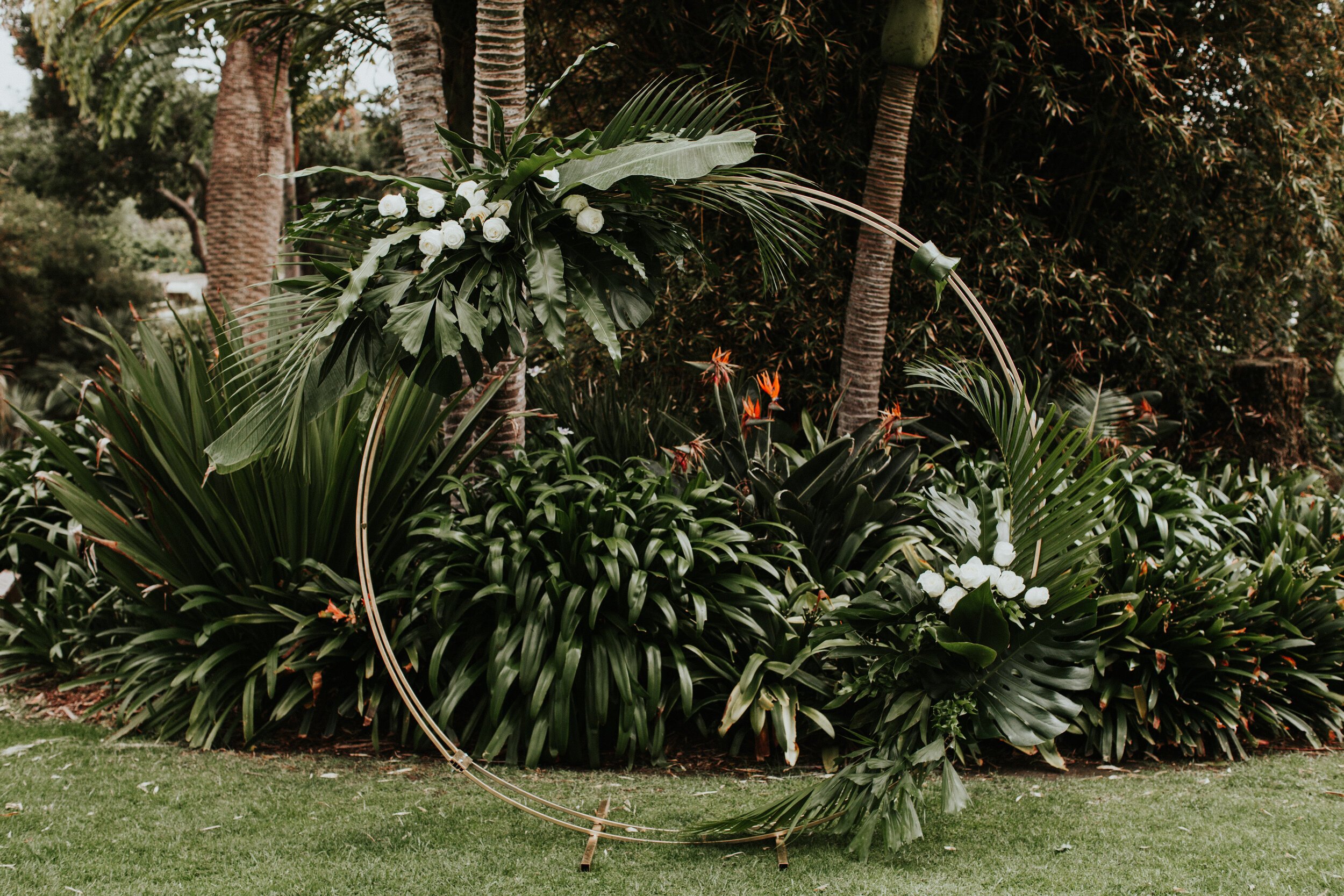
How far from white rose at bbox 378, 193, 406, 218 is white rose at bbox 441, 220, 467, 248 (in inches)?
7.6

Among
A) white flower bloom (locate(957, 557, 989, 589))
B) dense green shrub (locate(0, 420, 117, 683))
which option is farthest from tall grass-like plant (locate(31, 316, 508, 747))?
white flower bloom (locate(957, 557, 989, 589))

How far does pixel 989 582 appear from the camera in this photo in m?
2.64

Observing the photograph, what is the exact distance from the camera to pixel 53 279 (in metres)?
15.9

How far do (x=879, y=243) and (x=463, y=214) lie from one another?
2.63 m

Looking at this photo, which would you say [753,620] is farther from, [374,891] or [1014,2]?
[1014,2]

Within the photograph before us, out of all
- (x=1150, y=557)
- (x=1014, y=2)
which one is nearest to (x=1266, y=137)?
(x=1014, y=2)

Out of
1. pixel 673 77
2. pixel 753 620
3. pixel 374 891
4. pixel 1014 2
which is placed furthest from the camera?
pixel 673 77

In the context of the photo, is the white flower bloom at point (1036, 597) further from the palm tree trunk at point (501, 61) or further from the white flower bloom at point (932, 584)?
the palm tree trunk at point (501, 61)

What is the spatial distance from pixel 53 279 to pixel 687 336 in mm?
15466

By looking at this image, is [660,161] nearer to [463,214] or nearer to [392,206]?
[463,214]

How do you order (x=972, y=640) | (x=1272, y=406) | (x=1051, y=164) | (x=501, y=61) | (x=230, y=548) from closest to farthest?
(x=972, y=640) < (x=230, y=548) < (x=501, y=61) < (x=1051, y=164) < (x=1272, y=406)

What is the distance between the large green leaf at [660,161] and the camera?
2.32 m

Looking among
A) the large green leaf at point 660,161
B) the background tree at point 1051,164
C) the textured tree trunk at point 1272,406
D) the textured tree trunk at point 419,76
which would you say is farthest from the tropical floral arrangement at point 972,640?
the textured tree trunk at point 1272,406

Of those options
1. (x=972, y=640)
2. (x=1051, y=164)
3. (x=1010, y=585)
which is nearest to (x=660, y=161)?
(x=1010, y=585)
